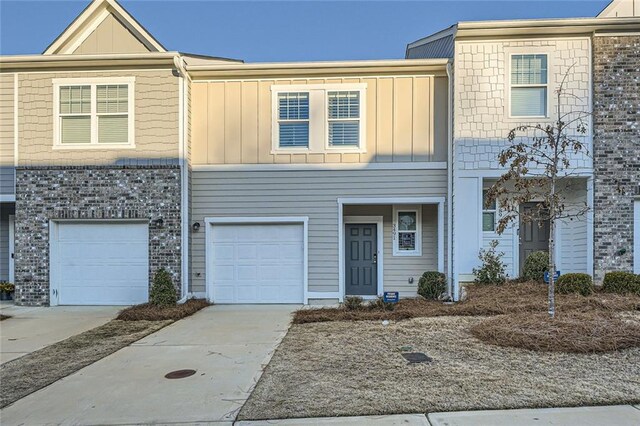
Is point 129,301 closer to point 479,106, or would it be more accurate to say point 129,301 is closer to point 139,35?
point 139,35

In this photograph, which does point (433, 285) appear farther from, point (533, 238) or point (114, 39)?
point (114, 39)

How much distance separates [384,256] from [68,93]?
8309 millimetres

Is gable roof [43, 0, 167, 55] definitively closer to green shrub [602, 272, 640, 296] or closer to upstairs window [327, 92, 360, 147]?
upstairs window [327, 92, 360, 147]

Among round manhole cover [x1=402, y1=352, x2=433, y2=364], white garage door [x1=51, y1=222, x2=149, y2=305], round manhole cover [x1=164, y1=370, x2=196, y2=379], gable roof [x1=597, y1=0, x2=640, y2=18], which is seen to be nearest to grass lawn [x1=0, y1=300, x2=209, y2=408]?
white garage door [x1=51, y1=222, x2=149, y2=305]

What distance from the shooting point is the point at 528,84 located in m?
Answer: 9.48

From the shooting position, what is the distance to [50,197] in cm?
998

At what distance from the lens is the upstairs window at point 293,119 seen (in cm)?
1031

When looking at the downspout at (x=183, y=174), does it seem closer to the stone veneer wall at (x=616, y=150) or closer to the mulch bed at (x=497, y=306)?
the mulch bed at (x=497, y=306)

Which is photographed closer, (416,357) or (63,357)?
(416,357)

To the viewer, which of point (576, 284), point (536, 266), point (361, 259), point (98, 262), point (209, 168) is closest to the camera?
point (576, 284)

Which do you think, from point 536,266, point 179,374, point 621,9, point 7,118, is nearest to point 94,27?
point 7,118

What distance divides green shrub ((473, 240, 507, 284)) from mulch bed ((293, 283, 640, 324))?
0.78 ft

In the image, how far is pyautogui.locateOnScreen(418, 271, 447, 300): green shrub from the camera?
9680 millimetres

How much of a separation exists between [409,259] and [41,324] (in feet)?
25.9
